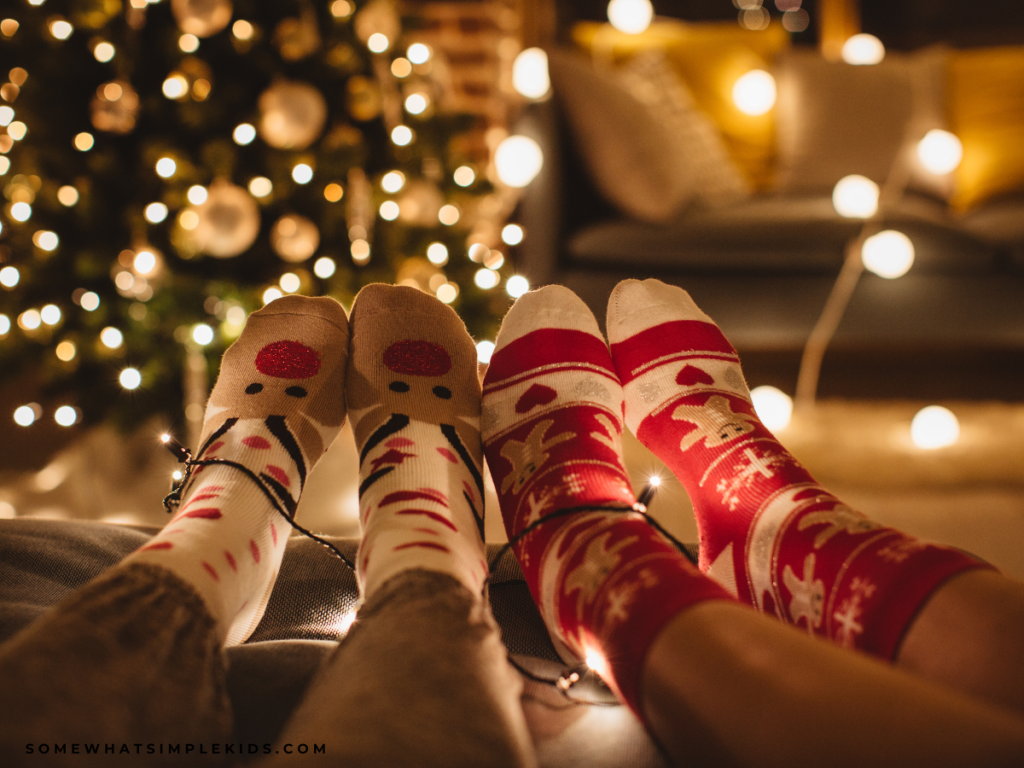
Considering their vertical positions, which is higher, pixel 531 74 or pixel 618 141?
pixel 531 74

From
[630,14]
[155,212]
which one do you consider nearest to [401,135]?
[155,212]

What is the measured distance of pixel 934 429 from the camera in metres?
1.38

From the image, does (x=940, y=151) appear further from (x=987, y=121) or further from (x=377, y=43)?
(x=377, y=43)

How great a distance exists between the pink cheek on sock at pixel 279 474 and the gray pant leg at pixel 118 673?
0.22 m

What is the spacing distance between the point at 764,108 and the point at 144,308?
1.68 metres

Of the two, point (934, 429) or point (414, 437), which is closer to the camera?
point (414, 437)

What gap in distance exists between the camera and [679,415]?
74 cm

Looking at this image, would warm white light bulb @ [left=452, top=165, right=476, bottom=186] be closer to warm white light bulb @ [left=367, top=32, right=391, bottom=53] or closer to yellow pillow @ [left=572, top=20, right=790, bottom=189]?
warm white light bulb @ [left=367, top=32, right=391, bottom=53]

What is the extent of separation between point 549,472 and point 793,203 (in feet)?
4.65

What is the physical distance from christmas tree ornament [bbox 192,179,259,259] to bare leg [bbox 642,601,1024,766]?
1035mm

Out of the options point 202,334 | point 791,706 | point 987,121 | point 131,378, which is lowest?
point 131,378

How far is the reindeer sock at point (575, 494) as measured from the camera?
414mm

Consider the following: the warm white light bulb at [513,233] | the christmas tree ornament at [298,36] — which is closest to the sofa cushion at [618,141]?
the warm white light bulb at [513,233]

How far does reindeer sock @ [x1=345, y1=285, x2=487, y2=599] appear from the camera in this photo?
19.5 inches
